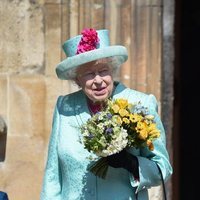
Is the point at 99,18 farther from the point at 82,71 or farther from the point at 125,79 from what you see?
the point at 82,71

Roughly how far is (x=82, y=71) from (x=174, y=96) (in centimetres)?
190

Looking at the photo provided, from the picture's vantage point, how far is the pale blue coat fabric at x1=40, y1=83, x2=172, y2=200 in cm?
528

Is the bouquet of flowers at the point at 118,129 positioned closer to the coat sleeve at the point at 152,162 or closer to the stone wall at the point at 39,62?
the coat sleeve at the point at 152,162

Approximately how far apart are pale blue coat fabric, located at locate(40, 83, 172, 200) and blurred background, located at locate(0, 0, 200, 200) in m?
1.30

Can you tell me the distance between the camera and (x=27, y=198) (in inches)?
268

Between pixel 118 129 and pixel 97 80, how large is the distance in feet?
0.91

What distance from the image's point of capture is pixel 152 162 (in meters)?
5.27

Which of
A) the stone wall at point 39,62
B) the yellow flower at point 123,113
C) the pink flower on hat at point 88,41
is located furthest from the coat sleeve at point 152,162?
the stone wall at point 39,62

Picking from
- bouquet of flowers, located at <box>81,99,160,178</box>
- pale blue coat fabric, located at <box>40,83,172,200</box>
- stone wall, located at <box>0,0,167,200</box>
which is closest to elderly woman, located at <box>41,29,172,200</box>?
pale blue coat fabric, located at <box>40,83,172,200</box>

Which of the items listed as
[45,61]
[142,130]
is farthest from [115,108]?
[45,61]

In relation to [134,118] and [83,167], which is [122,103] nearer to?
[134,118]

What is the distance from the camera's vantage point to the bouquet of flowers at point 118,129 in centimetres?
507

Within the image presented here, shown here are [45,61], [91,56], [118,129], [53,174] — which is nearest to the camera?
[118,129]

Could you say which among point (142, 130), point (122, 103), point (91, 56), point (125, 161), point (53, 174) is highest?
point (91, 56)
